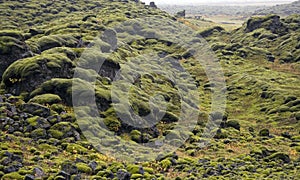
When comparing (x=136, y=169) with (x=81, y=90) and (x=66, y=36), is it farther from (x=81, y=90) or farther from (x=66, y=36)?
(x=66, y=36)

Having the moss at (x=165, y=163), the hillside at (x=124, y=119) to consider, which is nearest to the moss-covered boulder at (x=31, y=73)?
the hillside at (x=124, y=119)

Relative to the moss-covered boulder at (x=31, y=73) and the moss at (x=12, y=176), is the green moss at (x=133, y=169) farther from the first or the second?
the moss-covered boulder at (x=31, y=73)

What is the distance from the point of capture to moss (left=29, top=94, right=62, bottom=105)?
176 feet

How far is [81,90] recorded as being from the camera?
5903 cm

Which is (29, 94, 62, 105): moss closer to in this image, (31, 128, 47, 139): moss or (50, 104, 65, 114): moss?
(50, 104, 65, 114): moss

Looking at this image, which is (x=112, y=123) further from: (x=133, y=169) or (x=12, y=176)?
(x=12, y=176)

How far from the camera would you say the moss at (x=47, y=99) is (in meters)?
53.7

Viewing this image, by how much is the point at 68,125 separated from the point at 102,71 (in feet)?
98.8

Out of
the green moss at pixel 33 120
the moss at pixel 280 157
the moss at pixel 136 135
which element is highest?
the green moss at pixel 33 120

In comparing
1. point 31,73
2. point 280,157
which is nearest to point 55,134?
point 31,73

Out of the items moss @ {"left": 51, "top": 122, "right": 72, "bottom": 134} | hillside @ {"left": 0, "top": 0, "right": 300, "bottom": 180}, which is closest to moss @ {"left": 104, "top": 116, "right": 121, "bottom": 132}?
hillside @ {"left": 0, "top": 0, "right": 300, "bottom": 180}

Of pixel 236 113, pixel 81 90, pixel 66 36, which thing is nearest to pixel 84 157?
pixel 81 90

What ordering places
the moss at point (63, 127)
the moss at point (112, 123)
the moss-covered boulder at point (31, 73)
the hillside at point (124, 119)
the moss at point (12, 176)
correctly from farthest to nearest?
the moss-covered boulder at point (31, 73), the moss at point (112, 123), the moss at point (63, 127), the hillside at point (124, 119), the moss at point (12, 176)

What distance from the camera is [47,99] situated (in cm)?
5428
